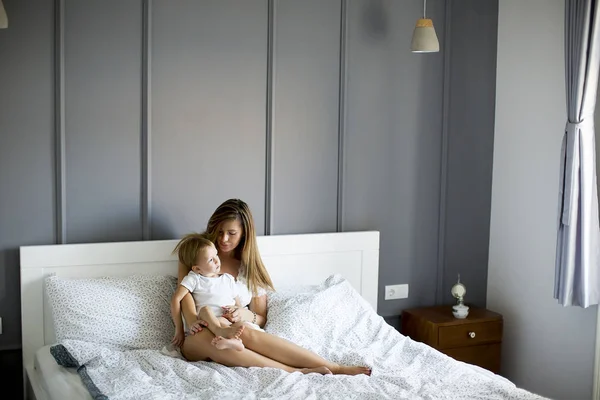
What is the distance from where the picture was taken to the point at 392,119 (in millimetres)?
4008

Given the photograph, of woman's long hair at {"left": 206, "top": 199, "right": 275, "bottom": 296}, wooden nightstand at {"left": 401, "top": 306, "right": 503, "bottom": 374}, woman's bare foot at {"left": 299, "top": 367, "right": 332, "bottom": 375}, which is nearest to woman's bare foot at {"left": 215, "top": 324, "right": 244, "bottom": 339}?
woman's bare foot at {"left": 299, "top": 367, "right": 332, "bottom": 375}

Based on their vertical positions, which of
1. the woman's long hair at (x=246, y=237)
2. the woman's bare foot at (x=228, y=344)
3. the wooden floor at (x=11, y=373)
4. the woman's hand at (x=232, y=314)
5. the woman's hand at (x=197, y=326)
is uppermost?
the woman's long hair at (x=246, y=237)

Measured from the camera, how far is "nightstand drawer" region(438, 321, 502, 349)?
387 centimetres

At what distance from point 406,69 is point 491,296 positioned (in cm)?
132

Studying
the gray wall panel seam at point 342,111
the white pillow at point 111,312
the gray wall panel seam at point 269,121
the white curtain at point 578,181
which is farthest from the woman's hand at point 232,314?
the white curtain at point 578,181

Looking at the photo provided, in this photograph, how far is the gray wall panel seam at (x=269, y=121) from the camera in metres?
3.66

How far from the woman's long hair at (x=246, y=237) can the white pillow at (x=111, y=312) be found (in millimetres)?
353

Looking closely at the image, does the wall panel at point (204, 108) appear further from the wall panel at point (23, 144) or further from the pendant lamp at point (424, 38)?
the pendant lamp at point (424, 38)

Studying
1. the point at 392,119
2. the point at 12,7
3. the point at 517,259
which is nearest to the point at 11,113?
the point at 12,7

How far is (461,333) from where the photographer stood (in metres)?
3.90

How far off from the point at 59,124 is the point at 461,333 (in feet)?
7.00

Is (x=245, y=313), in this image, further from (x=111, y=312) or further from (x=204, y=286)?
(x=111, y=312)

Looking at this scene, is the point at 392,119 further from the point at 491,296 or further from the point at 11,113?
the point at 11,113

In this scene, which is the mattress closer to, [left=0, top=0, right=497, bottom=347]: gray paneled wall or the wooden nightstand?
[left=0, top=0, right=497, bottom=347]: gray paneled wall
